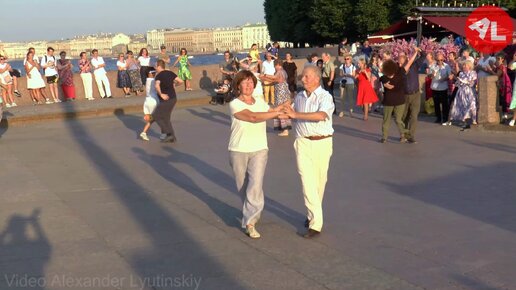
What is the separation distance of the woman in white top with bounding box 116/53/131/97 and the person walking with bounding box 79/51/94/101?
1.06 m

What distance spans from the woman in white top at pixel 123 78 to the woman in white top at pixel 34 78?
279 centimetres

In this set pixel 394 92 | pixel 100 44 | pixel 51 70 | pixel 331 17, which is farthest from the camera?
pixel 100 44

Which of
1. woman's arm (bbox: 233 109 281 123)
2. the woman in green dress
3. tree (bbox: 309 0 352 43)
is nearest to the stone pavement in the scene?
woman's arm (bbox: 233 109 281 123)

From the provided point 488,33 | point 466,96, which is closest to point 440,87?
point 466,96

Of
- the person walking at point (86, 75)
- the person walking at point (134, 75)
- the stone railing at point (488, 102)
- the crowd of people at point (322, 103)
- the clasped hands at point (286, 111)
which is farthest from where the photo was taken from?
the person walking at point (134, 75)

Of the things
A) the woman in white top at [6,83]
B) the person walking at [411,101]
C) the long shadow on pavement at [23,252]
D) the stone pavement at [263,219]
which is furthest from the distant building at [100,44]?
the long shadow on pavement at [23,252]

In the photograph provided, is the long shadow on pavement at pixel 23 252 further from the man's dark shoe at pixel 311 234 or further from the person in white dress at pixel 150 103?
the person in white dress at pixel 150 103

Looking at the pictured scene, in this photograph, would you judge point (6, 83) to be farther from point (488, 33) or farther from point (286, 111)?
point (286, 111)

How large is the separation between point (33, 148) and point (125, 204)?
6.08m

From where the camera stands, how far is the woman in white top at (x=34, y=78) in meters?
21.5

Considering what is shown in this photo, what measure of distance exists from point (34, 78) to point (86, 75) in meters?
1.83

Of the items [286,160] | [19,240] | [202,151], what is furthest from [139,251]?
[202,151]

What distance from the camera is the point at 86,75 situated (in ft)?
75.6

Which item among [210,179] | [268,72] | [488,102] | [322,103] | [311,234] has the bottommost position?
[210,179]
